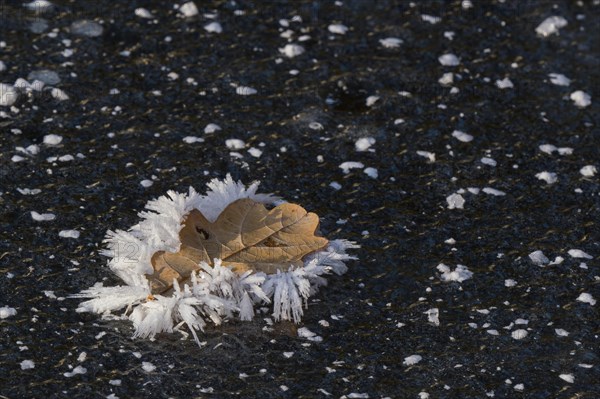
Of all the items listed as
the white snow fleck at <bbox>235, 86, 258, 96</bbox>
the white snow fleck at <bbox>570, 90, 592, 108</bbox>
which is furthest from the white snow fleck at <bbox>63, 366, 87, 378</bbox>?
the white snow fleck at <bbox>570, 90, 592, 108</bbox>

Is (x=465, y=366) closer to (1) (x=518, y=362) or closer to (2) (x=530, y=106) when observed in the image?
(1) (x=518, y=362)

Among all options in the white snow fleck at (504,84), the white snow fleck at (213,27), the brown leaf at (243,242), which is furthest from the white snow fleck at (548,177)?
the white snow fleck at (213,27)

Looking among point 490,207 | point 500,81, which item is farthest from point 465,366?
point 500,81

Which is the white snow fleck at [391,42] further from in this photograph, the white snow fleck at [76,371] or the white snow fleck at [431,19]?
the white snow fleck at [76,371]

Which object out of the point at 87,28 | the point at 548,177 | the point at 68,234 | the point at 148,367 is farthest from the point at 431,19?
the point at 148,367

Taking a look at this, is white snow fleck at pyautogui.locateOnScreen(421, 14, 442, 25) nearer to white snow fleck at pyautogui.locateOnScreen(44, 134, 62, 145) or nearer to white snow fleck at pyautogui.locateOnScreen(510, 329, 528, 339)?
white snow fleck at pyautogui.locateOnScreen(44, 134, 62, 145)

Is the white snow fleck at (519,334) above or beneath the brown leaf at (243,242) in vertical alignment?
beneath
